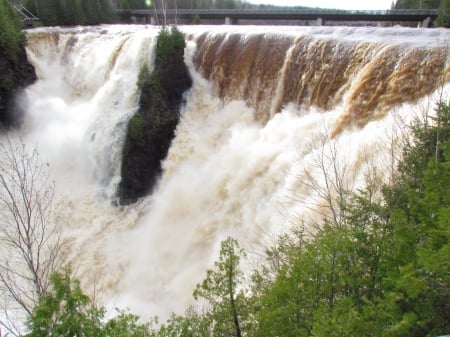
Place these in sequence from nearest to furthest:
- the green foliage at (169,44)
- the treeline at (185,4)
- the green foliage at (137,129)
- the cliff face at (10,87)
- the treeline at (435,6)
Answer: the green foliage at (137,129) < the green foliage at (169,44) < the cliff face at (10,87) < the treeline at (435,6) < the treeline at (185,4)

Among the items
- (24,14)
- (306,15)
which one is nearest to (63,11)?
(24,14)

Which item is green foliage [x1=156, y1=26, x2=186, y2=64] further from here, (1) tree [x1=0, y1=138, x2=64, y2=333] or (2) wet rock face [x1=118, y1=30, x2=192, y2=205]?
(1) tree [x1=0, y1=138, x2=64, y2=333]

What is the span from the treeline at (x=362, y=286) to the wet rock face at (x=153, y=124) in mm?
11791

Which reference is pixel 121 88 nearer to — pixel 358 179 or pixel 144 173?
pixel 144 173

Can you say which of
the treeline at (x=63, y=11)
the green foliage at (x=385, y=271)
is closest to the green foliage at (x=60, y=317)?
the green foliage at (x=385, y=271)

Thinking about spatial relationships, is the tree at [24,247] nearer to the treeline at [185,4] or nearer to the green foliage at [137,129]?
the green foliage at [137,129]

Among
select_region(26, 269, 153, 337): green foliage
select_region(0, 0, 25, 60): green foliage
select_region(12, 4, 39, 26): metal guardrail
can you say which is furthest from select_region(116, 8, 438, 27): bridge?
select_region(26, 269, 153, 337): green foliage

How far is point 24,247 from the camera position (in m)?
13.2

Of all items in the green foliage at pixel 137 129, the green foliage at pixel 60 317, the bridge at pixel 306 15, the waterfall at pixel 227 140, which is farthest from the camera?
the bridge at pixel 306 15

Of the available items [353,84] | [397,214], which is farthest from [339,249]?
[353,84]

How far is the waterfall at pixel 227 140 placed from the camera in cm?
1073

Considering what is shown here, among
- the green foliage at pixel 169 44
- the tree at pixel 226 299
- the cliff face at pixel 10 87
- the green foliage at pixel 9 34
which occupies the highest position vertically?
the green foliage at pixel 9 34

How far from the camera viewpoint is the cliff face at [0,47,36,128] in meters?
21.3

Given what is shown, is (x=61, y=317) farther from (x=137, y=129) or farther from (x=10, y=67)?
(x=10, y=67)
